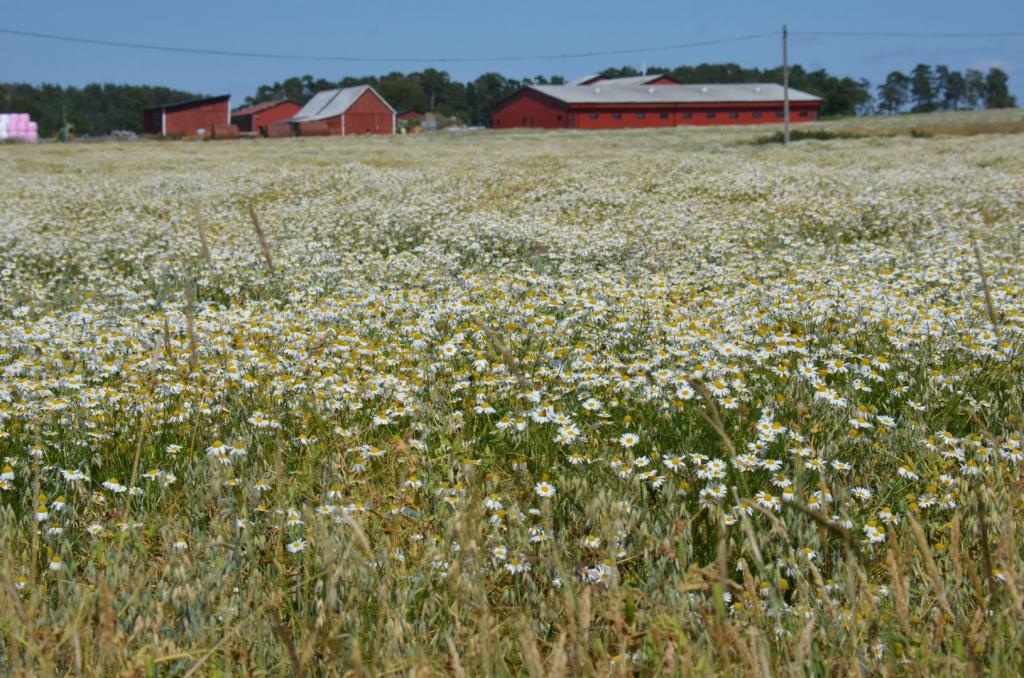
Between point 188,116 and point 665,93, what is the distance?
52548 mm

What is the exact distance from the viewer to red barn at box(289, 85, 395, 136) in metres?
92.9

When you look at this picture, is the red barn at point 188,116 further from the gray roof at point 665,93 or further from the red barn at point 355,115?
the gray roof at point 665,93

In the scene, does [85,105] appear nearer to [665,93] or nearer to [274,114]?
[274,114]

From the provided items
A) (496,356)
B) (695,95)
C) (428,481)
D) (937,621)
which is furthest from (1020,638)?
(695,95)

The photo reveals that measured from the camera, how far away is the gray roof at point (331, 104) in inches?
3671

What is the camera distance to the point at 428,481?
3.79 m

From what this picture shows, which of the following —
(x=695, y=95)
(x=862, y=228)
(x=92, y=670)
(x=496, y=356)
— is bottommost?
(x=92, y=670)

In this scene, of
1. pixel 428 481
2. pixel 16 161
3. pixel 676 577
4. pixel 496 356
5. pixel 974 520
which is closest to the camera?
pixel 676 577

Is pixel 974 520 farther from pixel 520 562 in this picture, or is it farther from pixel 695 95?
pixel 695 95

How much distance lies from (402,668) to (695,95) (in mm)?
98811

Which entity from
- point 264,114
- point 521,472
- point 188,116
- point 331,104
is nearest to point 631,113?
point 331,104

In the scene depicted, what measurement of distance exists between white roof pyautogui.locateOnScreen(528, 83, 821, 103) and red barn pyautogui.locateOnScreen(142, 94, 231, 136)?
1381 inches

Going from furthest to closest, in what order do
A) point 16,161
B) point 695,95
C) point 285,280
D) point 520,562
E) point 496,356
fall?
A: point 695,95
point 16,161
point 285,280
point 496,356
point 520,562

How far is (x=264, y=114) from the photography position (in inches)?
4382
